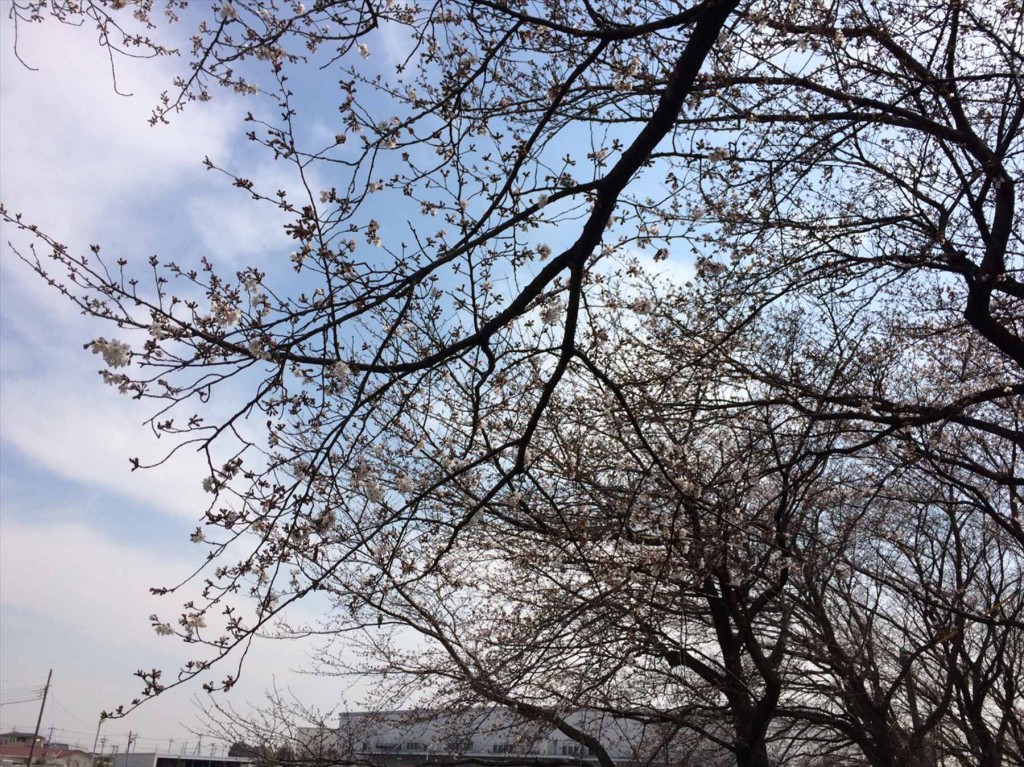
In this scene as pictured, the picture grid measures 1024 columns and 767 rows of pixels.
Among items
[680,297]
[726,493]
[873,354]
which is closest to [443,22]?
[680,297]

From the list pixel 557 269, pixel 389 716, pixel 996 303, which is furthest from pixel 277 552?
pixel 389 716

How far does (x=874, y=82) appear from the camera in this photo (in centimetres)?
633

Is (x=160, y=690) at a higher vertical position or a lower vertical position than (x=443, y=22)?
lower

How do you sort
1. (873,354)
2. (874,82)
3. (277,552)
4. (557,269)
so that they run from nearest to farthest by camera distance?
(277,552) < (557,269) < (874,82) < (873,354)

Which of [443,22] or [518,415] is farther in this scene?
[518,415]

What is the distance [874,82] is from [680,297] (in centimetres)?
210

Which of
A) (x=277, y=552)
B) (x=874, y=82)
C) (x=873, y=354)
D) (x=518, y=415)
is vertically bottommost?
(x=277, y=552)

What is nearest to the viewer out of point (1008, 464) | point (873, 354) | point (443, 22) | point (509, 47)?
point (443, 22)

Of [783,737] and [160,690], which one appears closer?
[160,690]

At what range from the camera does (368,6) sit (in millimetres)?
3855

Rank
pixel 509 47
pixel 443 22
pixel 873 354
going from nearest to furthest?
pixel 443 22
pixel 509 47
pixel 873 354

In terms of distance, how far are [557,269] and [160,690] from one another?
88.5 inches

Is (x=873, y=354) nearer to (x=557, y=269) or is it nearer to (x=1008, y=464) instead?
(x=1008, y=464)

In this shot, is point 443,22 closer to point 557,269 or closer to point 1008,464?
point 557,269
